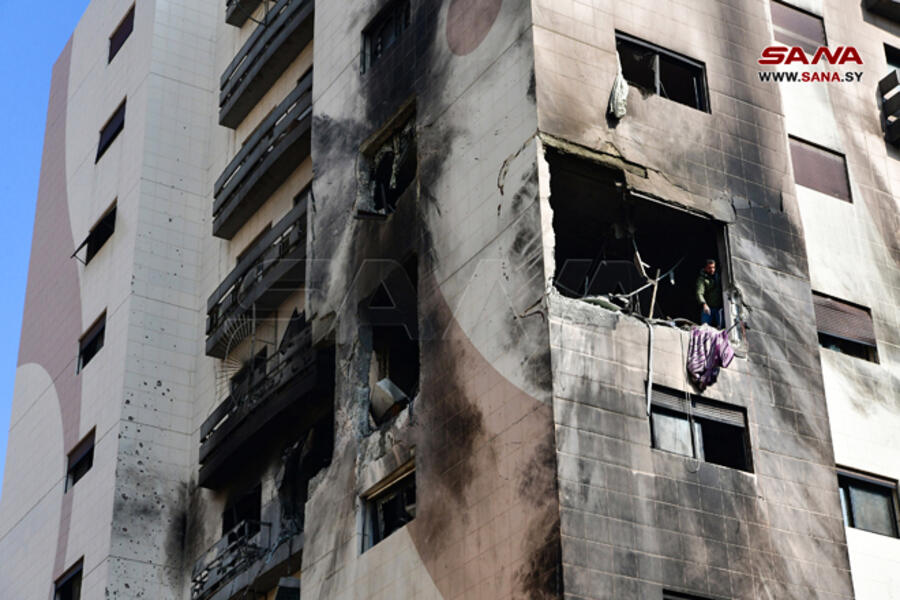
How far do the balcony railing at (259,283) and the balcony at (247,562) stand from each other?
5668mm

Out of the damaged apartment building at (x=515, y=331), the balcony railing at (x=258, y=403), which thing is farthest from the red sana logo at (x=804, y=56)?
the balcony railing at (x=258, y=403)

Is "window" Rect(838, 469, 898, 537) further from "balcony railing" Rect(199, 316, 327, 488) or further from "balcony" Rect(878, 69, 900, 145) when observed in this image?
"balcony railing" Rect(199, 316, 327, 488)

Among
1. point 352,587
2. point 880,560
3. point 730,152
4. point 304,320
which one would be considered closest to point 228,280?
point 304,320

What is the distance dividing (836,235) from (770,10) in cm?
586

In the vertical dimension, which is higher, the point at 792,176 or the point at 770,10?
the point at 770,10

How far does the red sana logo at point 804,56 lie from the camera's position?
32562 millimetres

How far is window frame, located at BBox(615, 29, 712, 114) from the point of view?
1195 inches

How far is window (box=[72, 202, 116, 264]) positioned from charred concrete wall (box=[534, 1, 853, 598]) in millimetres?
21389

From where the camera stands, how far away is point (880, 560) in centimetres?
2844

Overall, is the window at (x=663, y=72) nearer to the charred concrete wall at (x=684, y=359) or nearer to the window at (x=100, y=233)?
the charred concrete wall at (x=684, y=359)

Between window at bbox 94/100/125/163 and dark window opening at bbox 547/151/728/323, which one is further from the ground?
window at bbox 94/100/125/163

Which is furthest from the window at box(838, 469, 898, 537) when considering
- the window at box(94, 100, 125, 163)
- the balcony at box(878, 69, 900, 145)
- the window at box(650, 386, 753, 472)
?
the window at box(94, 100, 125, 163)

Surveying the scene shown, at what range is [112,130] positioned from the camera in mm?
49219

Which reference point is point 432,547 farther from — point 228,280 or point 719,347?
point 228,280
